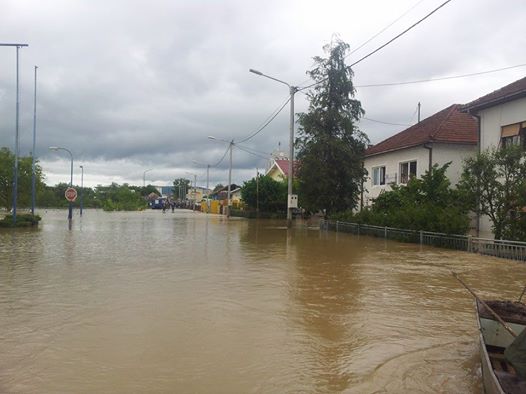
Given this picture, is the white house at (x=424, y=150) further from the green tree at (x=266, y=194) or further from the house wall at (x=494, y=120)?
the green tree at (x=266, y=194)

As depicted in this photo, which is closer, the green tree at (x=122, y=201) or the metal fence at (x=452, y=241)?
the metal fence at (x=452, y=241)

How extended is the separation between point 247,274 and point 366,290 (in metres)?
3.10

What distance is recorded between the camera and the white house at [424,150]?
27.6 metres

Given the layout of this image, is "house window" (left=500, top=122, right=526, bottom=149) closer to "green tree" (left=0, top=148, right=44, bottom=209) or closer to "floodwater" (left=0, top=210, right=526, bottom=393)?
"floodwater" (left=0, top=210, right=526, bottom=393)

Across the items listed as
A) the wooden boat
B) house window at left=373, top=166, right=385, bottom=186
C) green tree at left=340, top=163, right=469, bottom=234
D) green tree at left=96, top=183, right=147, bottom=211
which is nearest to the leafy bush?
green tree at left=340, top=163, right=469, bottom=234

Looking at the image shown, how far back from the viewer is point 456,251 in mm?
17188

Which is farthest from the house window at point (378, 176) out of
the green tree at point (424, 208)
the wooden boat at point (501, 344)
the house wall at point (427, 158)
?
the wooden boat at point (501, 344)

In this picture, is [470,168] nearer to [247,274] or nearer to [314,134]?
[247,274]

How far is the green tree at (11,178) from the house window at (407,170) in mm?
26490

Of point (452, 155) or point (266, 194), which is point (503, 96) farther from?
point (266, 194)

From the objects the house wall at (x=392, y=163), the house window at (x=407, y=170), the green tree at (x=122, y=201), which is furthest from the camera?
the green tree at (x=122, y=201)

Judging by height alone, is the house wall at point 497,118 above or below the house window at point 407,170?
above

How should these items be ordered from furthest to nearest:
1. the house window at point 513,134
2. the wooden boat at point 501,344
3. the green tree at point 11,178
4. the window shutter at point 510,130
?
the green tree at point 11,178 < the window shutter at point 510,130 < the house window at point 513,134 < the wooden boat at point 501,344

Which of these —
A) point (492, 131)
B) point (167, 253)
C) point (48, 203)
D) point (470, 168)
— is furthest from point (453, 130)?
point (48, 203)
